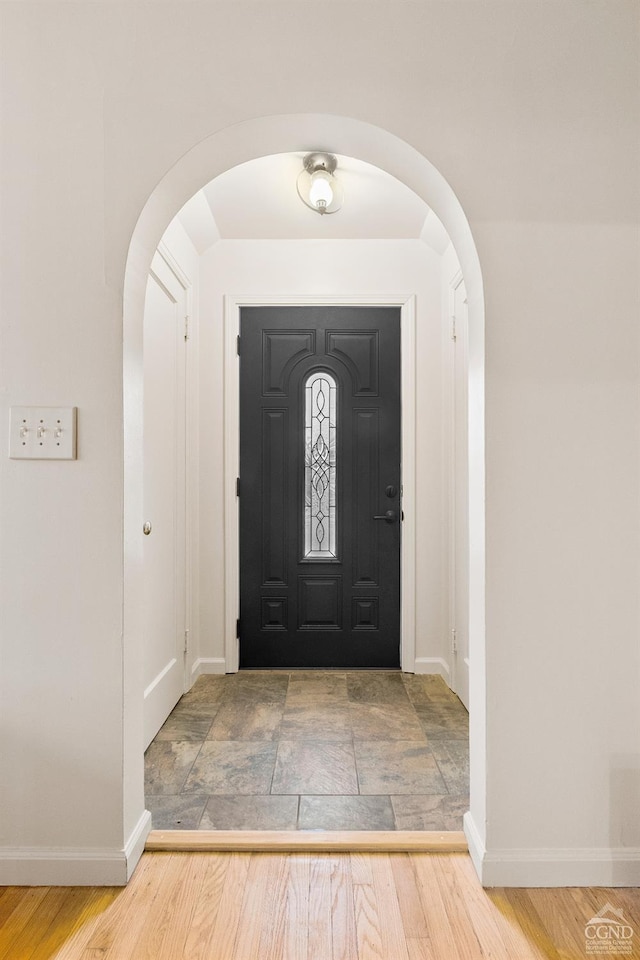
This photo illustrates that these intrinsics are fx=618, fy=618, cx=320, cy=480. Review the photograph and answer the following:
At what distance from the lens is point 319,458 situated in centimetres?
335

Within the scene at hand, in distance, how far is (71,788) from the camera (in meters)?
1.57

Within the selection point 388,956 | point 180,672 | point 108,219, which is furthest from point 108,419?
point 180,672

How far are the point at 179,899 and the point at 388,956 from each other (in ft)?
1.69

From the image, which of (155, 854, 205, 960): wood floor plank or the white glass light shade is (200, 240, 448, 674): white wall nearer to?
the white glass light shade

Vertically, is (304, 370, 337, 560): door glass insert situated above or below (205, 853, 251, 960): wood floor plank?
above

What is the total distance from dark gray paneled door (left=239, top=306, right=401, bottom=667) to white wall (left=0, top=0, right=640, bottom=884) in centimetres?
175

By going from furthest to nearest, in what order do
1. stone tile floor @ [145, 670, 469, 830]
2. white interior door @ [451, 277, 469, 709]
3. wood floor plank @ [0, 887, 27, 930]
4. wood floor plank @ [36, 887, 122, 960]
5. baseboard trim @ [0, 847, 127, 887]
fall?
1. white interior door @ [451, 277, 469, 709]
2. stone tile floor @ [145, 670, 469, 830]
3. baseboard trim @ [0, 847, 127, 887]
4. wood floor plank @ [0, 887, 27, 930]
5. wood floor plank @ [36, 887, 122, 960]

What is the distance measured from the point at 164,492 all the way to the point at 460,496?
1385mm

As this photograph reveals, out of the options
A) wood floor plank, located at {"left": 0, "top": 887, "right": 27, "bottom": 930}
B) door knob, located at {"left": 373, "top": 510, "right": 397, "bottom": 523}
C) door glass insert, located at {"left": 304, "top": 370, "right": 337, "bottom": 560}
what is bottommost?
wood floor plank, located at {"left": 0, "top": 887, "right": 27, "bottom": 930}

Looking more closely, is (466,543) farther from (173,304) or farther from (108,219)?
(108,219)

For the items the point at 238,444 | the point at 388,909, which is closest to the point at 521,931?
the point at 388,909

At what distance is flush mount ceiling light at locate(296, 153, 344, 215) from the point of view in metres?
2.42

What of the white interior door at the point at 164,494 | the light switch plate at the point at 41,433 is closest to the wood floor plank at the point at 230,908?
the white interior door at the point at 164,494

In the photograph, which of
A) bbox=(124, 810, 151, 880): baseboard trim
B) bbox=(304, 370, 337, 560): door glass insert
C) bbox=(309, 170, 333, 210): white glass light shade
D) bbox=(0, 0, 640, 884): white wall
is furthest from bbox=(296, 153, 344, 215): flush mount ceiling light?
bbox=(124, 810, 151, 880): baseboard trim
